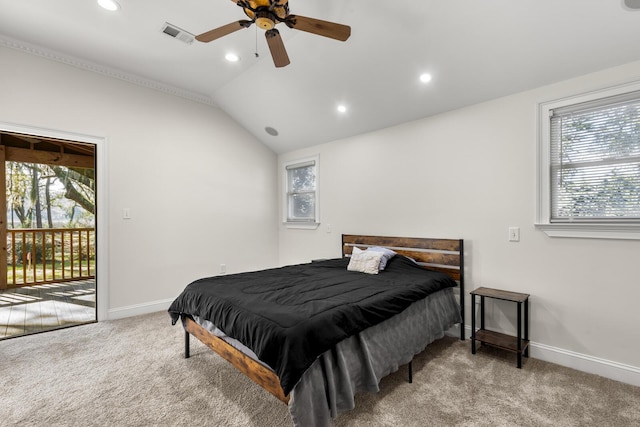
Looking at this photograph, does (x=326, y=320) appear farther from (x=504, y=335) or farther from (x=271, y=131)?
(x=271, y=131)

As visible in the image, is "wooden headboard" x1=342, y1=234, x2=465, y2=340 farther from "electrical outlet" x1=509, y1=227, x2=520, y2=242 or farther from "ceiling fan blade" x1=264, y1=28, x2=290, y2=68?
"ceiling fan blade" x1=264, y1=28, x2=290, y2=68

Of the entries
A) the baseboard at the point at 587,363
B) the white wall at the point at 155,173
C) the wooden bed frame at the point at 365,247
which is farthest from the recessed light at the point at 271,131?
the baseboard at the point at 587,363

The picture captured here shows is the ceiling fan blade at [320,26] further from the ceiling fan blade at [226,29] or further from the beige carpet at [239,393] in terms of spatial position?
the beige carpet at [239,393]

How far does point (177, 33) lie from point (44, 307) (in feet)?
12.9

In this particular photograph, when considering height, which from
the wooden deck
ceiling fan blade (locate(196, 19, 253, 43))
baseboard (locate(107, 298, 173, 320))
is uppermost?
ceiling fan blade (locate(196, 19, 253, 43))

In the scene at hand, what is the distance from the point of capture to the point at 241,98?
4.09 meters

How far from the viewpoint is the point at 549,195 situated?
2.53m

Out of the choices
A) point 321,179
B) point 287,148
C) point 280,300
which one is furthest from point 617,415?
point 287,148

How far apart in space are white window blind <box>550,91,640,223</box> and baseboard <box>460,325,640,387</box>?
108 cm

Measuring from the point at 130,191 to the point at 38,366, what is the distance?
1973mm

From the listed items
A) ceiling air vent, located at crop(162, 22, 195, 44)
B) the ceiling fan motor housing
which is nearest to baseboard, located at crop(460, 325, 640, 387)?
the ceiling fan motor housing

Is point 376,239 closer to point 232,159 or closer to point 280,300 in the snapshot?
point 280,300

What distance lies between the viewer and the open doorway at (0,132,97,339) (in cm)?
479

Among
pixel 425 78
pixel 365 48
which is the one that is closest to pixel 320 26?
pixel 365 48
